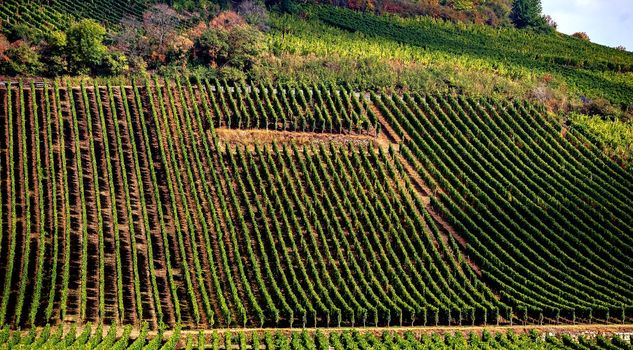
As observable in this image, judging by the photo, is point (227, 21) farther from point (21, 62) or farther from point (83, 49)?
point (21, 62)

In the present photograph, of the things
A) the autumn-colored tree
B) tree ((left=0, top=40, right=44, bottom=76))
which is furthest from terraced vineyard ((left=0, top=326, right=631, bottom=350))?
the autumn-colored tree

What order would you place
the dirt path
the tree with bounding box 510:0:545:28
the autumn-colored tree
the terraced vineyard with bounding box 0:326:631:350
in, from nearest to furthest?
the terraced vineyard with bounding box 0:326:631:350 < the dirt path < the autumn-colored tree < the tree with bounding box 510:0:545:28

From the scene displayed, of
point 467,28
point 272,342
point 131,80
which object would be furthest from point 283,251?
point 467,28

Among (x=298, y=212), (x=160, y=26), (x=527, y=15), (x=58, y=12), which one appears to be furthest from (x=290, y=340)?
(x=527, y=15)

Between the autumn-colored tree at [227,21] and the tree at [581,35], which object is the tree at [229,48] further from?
the tree at [581,35]

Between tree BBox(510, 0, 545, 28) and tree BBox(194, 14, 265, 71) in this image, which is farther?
tree BBox(510, 0, 545, 28)

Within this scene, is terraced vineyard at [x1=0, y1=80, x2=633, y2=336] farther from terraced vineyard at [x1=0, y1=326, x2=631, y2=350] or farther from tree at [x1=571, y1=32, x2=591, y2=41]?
tree at [x1=571, y1=32, x2=591, y2=41]
